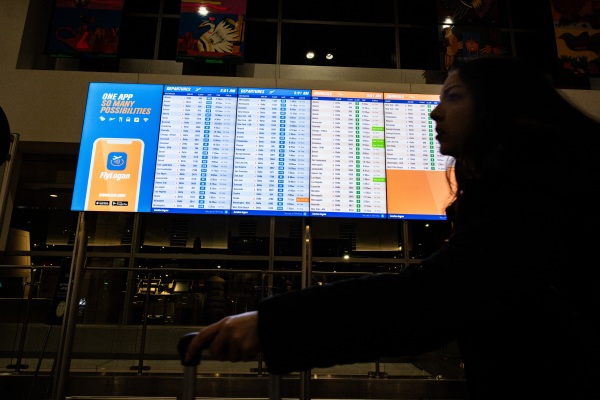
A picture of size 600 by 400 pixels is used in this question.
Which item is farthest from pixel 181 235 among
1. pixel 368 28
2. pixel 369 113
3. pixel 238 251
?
pixel 368 28

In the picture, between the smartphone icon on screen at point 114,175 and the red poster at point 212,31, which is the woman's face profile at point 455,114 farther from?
the red poster at point 212,31

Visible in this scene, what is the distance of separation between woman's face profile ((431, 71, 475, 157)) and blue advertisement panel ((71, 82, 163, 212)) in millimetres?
2928

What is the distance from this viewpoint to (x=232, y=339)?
59 cm

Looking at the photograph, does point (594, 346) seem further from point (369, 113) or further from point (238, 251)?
point (238, 251)

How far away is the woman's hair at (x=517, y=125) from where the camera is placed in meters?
0.62

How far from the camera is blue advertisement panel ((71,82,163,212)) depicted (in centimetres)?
338

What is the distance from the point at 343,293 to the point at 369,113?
134 inches

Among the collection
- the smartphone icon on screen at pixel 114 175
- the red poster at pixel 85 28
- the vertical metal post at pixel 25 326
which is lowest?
the vertical metal post at pixel 25 326

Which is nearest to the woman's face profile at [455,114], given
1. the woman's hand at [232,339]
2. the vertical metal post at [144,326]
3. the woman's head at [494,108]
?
the woman's head at [494,108]

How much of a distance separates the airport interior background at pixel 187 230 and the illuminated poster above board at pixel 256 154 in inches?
10.6

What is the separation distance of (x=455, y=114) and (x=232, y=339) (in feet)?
2.05

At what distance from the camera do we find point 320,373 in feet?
13.0

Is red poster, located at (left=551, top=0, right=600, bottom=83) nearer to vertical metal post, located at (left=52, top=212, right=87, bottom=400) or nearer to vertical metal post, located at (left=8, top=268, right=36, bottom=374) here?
vertical metal post, located at (left=52, top=212, right=87, bottom=400)

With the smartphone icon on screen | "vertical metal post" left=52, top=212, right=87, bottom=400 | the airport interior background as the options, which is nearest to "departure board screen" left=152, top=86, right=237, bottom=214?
the smartphone icon on screen
